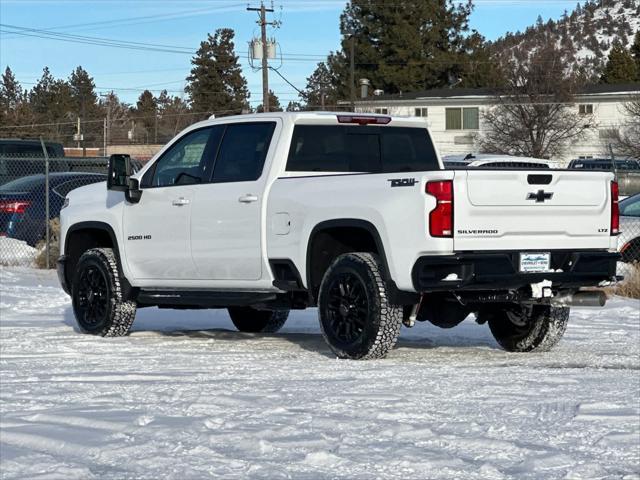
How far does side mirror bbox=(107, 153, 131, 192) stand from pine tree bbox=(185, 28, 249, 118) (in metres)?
62.8

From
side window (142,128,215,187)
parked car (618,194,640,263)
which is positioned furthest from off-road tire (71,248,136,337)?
parked car (618,194,640,263)

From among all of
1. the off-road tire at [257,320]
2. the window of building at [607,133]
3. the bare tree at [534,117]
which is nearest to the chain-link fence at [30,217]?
the off-road tire at [257,320]

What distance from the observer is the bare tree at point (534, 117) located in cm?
5841

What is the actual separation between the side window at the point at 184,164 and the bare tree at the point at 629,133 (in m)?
46.9

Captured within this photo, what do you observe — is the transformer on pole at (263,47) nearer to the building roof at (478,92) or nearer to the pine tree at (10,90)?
the building roof at (478,92)

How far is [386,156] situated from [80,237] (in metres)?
3.38

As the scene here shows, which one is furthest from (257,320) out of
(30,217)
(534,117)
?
(534,117)

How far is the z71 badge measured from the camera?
345 inches

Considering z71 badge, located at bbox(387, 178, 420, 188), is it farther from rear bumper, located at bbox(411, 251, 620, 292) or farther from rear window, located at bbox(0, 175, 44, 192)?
rear window, located at bbox(0, 175, 44, 192)

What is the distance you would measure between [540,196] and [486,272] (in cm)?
72

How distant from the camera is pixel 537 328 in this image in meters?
10.3

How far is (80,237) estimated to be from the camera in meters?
12.2

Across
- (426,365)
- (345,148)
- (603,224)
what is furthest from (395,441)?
(345,148)

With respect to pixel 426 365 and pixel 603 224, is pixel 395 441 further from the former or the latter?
pixel 603 224
